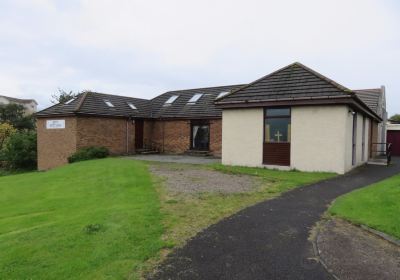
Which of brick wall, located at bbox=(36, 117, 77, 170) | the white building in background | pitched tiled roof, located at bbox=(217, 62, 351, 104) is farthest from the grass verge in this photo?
the white building in background

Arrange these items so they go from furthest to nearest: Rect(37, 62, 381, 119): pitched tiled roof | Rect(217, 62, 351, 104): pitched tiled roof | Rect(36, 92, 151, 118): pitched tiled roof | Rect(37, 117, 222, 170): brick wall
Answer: Rect(36, 92, 151, 118): pitched tiled roof
Rect(37, 117, 222, 170): brick wall
Rect(37, 62, 381, 119): pitched tiled roof
Rect(217, 62, 351, 104): pitched tiled roof

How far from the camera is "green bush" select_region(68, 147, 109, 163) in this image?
806 inches

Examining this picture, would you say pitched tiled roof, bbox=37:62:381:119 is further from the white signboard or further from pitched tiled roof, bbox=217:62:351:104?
the white signboard

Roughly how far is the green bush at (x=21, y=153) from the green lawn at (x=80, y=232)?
55.5 ft

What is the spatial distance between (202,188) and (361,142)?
1196 centimetres

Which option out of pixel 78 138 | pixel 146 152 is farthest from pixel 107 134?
pixel 146 152

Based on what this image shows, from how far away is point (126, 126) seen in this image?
2497 centimetres

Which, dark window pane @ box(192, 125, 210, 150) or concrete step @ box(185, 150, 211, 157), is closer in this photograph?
concrete step @ box(185, 150, 211, 157)

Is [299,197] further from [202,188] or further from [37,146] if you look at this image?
[37,146]

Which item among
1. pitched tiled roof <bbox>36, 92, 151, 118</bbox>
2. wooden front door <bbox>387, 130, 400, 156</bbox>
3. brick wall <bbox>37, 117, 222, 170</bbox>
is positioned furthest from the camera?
wooden front door <bbox>387, 130, 400, 156</bbox>

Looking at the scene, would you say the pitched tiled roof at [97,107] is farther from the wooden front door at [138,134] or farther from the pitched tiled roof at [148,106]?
the wooden front door at [138,134]

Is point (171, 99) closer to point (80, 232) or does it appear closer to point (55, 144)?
point (55, 144)

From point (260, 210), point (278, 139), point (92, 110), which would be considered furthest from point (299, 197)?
point (92, 110)

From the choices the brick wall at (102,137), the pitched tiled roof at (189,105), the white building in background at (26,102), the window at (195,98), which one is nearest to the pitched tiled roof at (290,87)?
the pitched tiled roof at (189,105)
